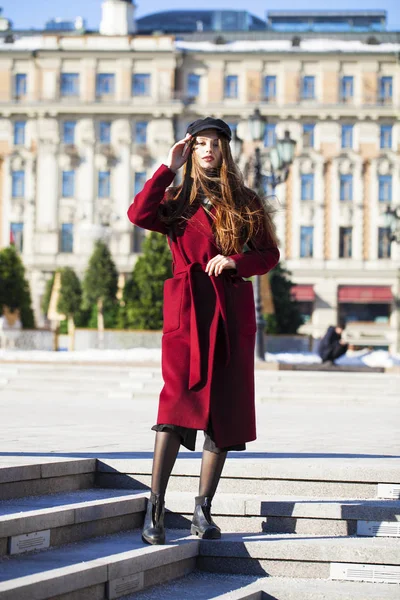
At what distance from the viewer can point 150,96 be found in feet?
183

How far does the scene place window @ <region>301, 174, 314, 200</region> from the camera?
56.1 m

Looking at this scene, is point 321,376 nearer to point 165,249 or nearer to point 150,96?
point 165,249

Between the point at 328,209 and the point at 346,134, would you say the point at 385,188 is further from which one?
the point at 346,134

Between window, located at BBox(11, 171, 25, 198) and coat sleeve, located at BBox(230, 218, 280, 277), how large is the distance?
52438 mm

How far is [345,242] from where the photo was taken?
55.7 m

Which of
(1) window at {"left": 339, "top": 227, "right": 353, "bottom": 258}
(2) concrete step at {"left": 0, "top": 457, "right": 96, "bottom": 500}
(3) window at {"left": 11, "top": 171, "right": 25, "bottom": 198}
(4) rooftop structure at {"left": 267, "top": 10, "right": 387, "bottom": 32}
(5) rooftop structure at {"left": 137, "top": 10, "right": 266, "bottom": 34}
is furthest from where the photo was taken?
(5) rooftop structure at {"left": 137, "top": 10, "right": 266, "bottom": 34}

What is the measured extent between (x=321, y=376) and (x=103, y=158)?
40.0 metres

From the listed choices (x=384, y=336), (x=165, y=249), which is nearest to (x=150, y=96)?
(x=384, y=336)

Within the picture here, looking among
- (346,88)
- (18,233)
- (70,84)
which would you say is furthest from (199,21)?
(18,233)

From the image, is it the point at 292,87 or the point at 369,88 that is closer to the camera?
the point at 369,88

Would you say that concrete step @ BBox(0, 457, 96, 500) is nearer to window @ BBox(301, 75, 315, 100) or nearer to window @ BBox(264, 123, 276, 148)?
window @ BBox(264, 123, 276, 148)

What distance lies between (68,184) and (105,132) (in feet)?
10.6

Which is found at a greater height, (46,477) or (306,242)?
(306,242)

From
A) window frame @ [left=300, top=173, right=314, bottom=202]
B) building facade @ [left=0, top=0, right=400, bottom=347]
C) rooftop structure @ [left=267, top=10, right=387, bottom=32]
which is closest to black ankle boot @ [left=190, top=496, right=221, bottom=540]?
building facade @ [left=0, top=0, right=400, bottom=347]
